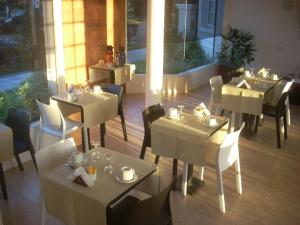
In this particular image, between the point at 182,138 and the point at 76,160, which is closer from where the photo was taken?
the point at 76,160

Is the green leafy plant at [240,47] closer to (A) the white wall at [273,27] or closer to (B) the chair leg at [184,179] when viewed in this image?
(A) the white wall at [273,27]

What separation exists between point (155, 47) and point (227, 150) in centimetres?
231

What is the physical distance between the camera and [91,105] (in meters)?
4.67

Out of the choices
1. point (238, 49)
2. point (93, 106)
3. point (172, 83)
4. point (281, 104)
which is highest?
point (238, 49)

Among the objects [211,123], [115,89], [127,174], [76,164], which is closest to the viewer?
[127,174]

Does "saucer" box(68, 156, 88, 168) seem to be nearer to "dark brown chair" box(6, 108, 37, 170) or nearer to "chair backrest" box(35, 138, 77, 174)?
"chair backrest" box(35, 138, 77, 174)

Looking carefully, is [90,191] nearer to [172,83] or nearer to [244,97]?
[244,97]

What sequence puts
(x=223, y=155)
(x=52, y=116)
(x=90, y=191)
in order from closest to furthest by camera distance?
1. (x=90, y=191)
2. (x=223, y=155)
3. (x=52, y=116)

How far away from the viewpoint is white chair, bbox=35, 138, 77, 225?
3.13 metres

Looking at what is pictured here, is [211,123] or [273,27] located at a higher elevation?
[273,27]

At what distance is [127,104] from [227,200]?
145 inches

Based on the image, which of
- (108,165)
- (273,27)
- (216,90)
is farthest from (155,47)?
(273,27)

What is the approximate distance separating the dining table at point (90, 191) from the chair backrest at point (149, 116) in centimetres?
111

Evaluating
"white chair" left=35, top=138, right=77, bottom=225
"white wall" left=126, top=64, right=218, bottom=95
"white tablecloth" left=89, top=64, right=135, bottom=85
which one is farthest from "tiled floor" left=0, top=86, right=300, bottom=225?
"white wall" left=126, top=64, right=218, bottom=95
